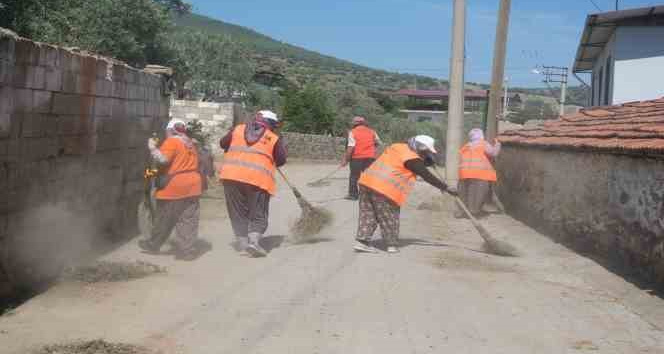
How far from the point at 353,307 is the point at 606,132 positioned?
5240 mm

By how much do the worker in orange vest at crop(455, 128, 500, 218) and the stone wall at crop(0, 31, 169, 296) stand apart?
563 centimetres

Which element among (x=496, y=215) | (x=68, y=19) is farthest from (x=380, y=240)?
(x=68, y=19)

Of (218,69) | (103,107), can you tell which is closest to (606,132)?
(103,107)

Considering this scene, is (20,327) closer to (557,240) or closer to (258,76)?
(557,240)

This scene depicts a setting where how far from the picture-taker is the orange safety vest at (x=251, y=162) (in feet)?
27.3

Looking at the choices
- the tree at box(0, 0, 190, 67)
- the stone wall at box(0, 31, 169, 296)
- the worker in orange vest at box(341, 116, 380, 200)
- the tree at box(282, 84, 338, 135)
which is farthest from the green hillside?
the stone wall at box(0, 31, 169, 296)

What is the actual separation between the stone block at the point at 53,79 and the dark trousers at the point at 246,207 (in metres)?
2.14

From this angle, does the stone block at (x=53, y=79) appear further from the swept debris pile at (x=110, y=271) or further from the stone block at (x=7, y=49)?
the swept debris pile at (x=110, y=271)

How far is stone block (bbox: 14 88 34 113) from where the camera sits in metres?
6.07

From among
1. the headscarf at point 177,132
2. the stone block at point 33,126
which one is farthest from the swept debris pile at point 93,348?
the headscarf at point 177,132

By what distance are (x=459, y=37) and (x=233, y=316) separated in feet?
32.4

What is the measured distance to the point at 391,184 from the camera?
8.51 m

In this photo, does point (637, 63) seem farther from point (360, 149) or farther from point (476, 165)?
point (360, 149)

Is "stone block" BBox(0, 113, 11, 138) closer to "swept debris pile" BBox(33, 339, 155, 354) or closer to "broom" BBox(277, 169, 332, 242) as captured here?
"swept debris pile" BBox(33, 339, 155, 354)
